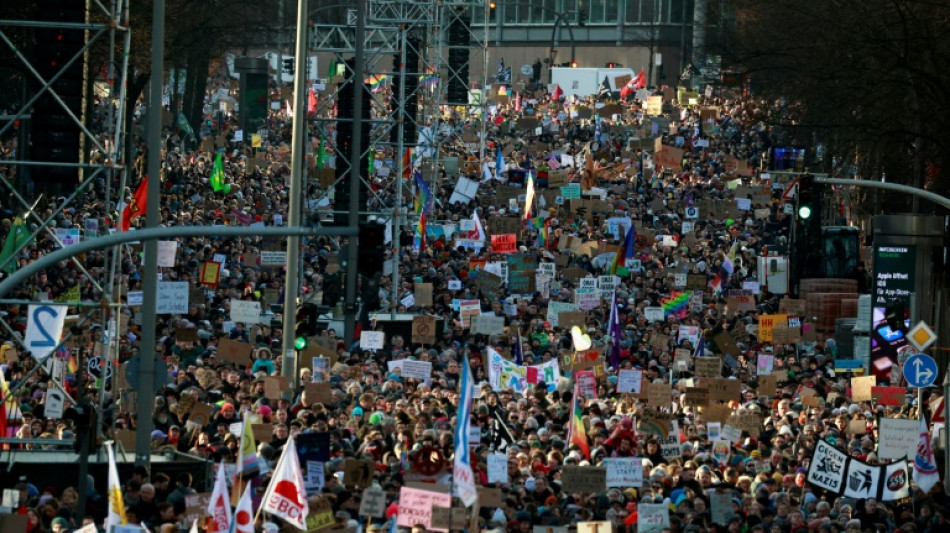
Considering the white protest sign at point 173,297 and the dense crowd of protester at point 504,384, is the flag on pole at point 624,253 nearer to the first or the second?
the dense crowd of protester at point 504,384

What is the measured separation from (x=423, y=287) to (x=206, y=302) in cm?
353

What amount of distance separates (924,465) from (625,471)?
12.1 ft

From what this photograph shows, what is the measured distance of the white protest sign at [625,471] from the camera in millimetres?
20000

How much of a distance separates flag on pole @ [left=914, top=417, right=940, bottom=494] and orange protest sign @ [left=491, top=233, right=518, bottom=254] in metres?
19.7

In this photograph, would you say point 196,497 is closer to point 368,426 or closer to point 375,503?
point 375,503

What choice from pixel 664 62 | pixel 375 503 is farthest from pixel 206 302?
pixel 664 62

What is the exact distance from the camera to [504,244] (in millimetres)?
41969

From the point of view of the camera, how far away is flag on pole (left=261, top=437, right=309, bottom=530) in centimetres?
1683

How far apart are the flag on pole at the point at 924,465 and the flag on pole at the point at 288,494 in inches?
294

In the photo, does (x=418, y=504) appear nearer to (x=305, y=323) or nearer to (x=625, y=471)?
(x=625, y=471)

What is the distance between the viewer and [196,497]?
17.4 m

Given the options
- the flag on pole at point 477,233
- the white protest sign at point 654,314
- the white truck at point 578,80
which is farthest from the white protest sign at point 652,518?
the white truck at point 578,80

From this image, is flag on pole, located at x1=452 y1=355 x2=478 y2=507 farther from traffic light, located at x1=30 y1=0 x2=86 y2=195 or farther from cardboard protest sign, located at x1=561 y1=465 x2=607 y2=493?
traffic light, located at x1=30 y1=0 x2=86 y2=195

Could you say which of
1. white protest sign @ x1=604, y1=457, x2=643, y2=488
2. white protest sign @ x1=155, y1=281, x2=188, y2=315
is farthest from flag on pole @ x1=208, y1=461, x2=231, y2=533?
white protest sign @ x1=155, y1=281, x2=188, y2=315
